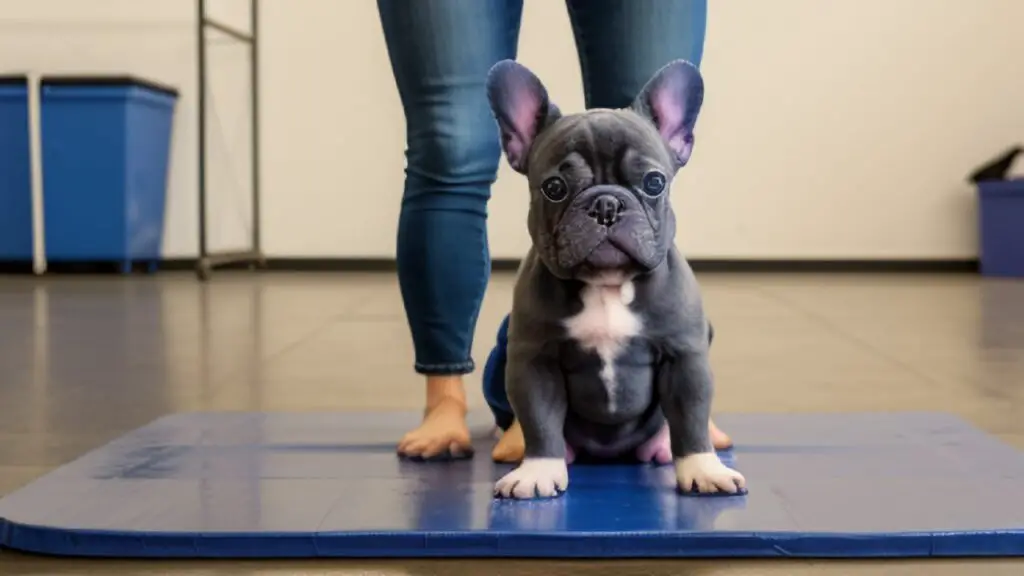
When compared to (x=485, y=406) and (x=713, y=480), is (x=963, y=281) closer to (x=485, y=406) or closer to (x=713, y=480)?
(x=485, y=406)

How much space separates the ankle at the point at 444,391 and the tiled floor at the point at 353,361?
Result: 0.50m

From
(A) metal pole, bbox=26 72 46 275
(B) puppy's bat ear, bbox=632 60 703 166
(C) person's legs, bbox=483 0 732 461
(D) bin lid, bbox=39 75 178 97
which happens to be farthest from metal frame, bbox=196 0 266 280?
(B) puppy's bat ear, bbox=632 60 703 166

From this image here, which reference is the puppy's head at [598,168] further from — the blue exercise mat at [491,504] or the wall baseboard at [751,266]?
the wall baseboard at [751,266]

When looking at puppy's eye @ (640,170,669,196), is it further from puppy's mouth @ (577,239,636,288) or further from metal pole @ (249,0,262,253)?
metal pole @ (249,0,262,253)

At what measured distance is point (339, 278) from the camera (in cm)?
550

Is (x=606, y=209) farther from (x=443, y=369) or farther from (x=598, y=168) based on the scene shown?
(x=443, y=369)

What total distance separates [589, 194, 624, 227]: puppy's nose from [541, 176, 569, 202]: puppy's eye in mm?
50

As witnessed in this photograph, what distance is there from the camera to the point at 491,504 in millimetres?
1371

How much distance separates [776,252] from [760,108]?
704 mm

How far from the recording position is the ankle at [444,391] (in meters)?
1.74

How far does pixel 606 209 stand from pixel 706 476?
34 cm

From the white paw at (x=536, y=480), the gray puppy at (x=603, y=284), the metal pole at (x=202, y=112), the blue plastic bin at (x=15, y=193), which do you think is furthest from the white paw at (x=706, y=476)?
the blue plastic bin at (x=15, y=193)

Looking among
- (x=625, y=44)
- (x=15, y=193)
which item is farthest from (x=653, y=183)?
(x=15, y=193)

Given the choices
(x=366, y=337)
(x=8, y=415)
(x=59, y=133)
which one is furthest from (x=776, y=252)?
(x=8, y=415)
